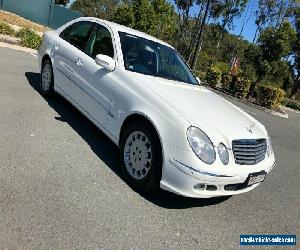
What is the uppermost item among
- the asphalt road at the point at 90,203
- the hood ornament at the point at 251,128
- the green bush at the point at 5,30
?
the hood ornament at the point at 251,128

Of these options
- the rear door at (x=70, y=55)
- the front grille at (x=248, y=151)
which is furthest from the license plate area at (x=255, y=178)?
the rear door at (x=70, y=55)

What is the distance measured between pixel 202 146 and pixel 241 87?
705 inches

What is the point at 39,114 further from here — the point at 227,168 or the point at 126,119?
the point at 227,168

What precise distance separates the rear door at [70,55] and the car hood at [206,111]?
1328mm

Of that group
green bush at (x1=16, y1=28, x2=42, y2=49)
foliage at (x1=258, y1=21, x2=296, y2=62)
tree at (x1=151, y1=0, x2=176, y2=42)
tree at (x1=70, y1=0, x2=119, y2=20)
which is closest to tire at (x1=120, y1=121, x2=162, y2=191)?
green bush at (x1=16, y1=28, x2=42, y2=49)

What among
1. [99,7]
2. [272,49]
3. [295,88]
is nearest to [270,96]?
[272,49]

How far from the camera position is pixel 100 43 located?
17.6 feet

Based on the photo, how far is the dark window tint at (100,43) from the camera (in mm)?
5124

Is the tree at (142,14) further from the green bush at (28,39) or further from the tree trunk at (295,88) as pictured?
the green bush at (28,39)

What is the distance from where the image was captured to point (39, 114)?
589cm

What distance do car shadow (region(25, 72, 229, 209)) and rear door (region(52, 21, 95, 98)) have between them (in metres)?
0.45

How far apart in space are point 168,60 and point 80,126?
67.1 inches

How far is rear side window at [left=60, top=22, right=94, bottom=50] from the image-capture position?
5723mm

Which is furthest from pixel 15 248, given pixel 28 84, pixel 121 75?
pixel 28 84
